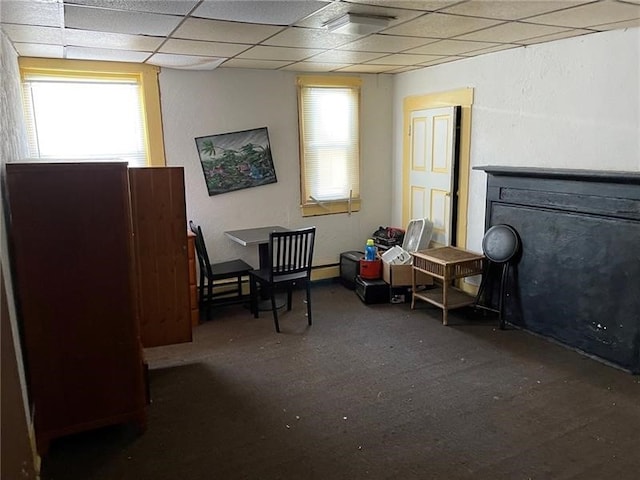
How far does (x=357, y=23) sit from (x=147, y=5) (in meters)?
1.14

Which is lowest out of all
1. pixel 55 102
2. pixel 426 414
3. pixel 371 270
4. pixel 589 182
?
pixel 426 414

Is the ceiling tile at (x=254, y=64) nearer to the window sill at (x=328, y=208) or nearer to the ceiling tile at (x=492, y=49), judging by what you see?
the window sill at (x=328, y=208)

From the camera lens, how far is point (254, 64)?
4387 millimetres

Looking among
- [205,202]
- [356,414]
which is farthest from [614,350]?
[205,202]

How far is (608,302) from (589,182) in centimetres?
83

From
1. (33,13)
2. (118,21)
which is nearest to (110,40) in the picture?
(118,21)

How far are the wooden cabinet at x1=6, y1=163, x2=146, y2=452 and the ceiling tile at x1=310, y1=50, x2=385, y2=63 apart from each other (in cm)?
217

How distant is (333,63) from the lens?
439 centimetres

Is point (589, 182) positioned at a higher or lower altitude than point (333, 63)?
lower

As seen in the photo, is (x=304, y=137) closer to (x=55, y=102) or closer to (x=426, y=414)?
(x=55, y=102)

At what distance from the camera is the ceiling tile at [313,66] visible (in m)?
4.43

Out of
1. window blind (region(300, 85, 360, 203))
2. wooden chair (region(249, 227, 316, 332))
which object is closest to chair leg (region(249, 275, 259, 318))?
wooden chair (region(249, 227, 316, 332))

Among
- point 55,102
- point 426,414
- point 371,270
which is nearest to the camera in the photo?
point 426,414

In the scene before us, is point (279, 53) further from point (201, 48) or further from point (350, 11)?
point (350, 11)
